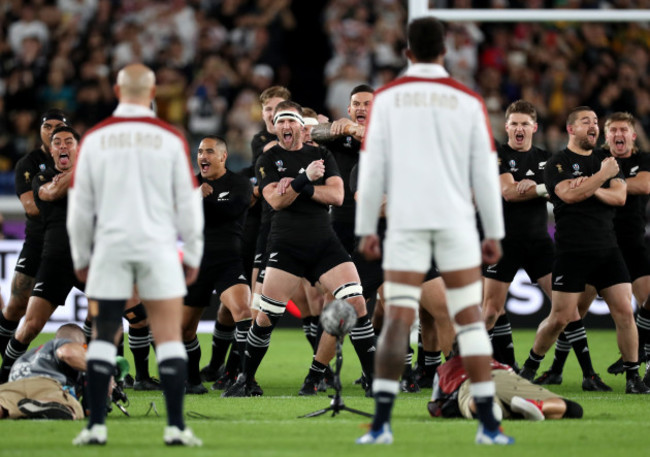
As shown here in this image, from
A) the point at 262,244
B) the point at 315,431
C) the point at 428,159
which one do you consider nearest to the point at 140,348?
the point at 262,244

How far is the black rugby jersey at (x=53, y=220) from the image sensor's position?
A: 9.64 metres

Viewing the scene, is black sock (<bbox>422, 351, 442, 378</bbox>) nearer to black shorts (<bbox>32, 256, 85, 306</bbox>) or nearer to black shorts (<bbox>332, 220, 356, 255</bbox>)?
black shorts (<bbox>332, 220, 356, 255</bbox>)

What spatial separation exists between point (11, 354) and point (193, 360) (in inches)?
59.7

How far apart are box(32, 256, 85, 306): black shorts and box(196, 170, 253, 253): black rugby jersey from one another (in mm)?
1188

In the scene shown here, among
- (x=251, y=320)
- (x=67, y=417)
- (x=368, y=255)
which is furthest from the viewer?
(x=251, y=320)

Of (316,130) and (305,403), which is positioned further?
(316,130)

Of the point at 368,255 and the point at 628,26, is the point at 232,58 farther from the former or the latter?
the point at 368,255

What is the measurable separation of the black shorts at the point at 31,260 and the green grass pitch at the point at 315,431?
1.35 meters

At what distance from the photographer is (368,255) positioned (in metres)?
6.60

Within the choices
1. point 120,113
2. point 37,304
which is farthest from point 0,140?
point 120,113

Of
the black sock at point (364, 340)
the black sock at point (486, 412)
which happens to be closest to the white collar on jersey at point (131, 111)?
the black sock at point (486, 412)

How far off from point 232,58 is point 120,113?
43.7 feet

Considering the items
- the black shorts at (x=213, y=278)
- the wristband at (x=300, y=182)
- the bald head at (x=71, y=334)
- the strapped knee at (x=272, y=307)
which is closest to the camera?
the bald head at (x=71, y=334)

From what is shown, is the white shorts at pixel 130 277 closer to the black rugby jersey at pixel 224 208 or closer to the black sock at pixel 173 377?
the black sock at pixel 173 377
